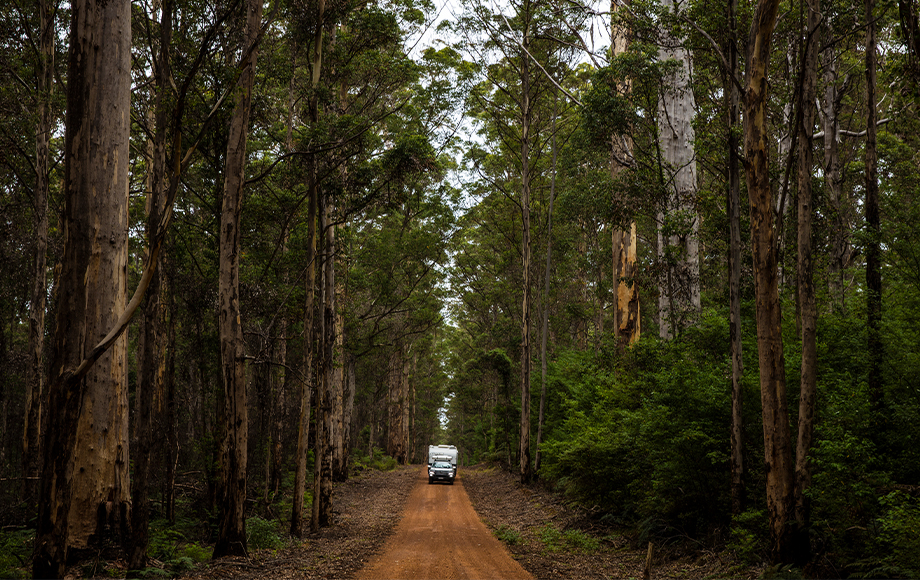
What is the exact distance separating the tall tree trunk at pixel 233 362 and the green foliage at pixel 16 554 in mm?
2405

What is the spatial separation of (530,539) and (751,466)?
4884 millimetres

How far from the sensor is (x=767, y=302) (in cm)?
759

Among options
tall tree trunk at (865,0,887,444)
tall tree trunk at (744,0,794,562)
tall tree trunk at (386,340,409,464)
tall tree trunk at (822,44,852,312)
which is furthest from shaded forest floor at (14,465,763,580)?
tall tree trunk at (386,340,409,464)

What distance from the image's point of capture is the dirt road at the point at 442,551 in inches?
344

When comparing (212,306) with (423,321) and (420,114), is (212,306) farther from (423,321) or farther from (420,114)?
(423,321)

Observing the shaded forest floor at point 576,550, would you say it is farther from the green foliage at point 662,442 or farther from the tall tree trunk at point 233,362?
the tall tree trunk at point 233,362

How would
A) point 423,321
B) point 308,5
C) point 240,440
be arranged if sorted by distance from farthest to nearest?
1. point 423,321
2. point 308,5
3. point 240,440

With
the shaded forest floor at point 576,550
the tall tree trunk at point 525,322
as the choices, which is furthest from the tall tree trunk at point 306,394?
the tall tree trunk at point 525,322

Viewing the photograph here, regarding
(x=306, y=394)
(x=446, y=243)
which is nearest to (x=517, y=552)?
(x=306, y=394)

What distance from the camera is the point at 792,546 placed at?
700cm

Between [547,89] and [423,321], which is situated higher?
[547,89]

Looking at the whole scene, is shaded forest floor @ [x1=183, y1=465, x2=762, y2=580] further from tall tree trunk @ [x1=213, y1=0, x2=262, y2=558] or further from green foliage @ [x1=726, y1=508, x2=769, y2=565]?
tall tree trunk @ [x1=213, y1=0, x2=262, y2=558]

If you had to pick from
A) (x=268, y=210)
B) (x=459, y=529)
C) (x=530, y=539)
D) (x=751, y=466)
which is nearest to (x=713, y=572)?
(x=751, y=466)

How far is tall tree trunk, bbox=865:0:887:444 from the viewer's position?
7.39m
